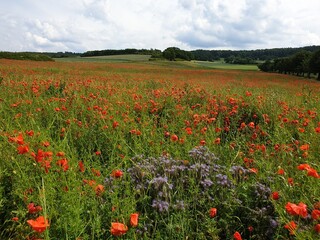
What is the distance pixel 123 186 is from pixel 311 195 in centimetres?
168

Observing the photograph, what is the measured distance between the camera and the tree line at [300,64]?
4238 cm

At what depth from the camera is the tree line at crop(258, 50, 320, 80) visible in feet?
139

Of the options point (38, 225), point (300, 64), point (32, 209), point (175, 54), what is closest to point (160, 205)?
point (32, 209)

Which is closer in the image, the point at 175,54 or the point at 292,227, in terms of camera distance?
the point at 292,227

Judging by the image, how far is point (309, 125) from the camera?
4.27 m

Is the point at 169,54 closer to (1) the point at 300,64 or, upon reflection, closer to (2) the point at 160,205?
(1) the point at 300,64

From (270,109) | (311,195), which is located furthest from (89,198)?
(270,109)

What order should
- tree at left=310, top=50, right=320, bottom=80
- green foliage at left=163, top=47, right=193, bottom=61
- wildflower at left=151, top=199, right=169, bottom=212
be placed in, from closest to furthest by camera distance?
wildflower at left=151, top=199, right=169, bottom=212
tree at left=310, top=50, right=320, bottom=80
green foliage at left=163, top=47, right=193, bottom=61

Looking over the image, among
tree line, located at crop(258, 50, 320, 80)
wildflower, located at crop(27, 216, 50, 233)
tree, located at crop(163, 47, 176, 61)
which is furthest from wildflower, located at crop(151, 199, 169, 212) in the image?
tree, located at crop(163, 47, 176, 61)

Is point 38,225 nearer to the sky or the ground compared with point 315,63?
nearer to the sky

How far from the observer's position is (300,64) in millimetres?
53344

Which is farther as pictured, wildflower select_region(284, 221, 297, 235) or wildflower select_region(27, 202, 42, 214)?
wildflower select_region(27, 202, 42, 214)

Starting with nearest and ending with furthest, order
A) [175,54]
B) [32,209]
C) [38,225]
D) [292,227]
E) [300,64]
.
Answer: [38,225]
[292,227]
[32,209]
[300,64]
[175,54]

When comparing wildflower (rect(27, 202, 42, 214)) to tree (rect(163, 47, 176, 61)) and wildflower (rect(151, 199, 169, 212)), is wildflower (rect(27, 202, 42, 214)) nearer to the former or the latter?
wildflower (rect(151, 199, 169, 212))
